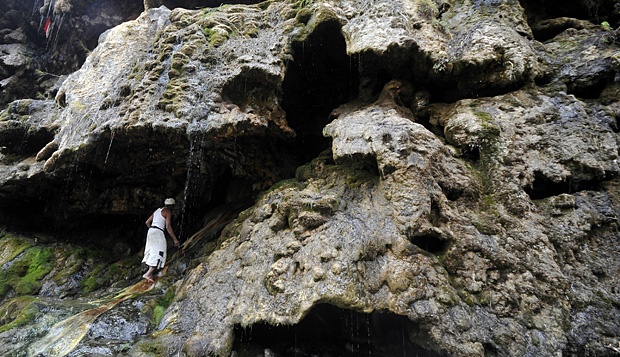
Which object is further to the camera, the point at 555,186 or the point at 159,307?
the point at 159,307

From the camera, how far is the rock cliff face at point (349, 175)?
184 inches

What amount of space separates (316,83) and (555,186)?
5.94 m

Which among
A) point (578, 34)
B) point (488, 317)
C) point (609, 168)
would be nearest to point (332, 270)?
point (488, 317)

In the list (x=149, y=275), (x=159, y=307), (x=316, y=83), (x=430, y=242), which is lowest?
(x=159, y=307)

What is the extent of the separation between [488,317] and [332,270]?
7.02 feet

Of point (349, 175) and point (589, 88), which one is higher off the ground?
point (589, 88)

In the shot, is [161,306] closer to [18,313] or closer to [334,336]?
[18,313]

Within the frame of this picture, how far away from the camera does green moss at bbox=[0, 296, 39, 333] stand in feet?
19.5

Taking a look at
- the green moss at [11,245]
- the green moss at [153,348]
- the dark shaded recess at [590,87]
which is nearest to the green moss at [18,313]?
the green moss at [153,348]

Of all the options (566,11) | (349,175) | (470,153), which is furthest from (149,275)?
(566,11)

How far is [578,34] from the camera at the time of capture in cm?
736

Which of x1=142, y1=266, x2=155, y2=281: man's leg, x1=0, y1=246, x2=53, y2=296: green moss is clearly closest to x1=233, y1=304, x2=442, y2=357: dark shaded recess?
x1=142, y1=266, x2=155, y2=281: man's leg

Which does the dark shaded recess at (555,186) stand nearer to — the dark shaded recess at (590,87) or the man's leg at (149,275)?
the dark shaded recess at (590,87)

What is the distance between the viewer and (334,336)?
5.48 metres
